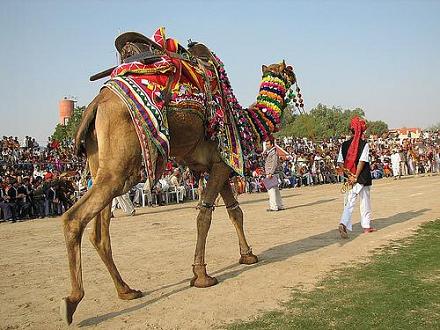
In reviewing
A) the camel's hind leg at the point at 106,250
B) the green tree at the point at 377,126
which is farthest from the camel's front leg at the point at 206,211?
the green tree at the point at 377,126

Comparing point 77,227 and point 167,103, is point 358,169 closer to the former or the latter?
point 167,103

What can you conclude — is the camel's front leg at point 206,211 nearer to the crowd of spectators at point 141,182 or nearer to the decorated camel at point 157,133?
the decorated camel at point 157,133

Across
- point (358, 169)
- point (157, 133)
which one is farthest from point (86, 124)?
point (358, 169)

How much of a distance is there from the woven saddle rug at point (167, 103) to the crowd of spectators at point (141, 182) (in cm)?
88

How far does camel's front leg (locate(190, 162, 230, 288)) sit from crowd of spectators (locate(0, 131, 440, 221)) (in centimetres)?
75

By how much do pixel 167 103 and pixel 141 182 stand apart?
9.39 m

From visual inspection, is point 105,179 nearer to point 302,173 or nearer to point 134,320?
point 134,320

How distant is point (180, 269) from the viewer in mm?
7219

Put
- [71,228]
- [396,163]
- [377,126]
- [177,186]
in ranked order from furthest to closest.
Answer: [377,126] < [396,163] < [177,186] < [71,228]

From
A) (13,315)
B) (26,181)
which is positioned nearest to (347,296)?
(13,315)

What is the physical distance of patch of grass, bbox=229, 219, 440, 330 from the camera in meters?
4.37

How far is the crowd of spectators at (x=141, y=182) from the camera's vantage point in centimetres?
1916

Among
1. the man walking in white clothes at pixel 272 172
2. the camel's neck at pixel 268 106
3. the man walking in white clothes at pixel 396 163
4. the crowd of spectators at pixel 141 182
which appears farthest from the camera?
the man walking in white clothes at pixel 396 163

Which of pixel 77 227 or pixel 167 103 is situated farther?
pixel 167 103
